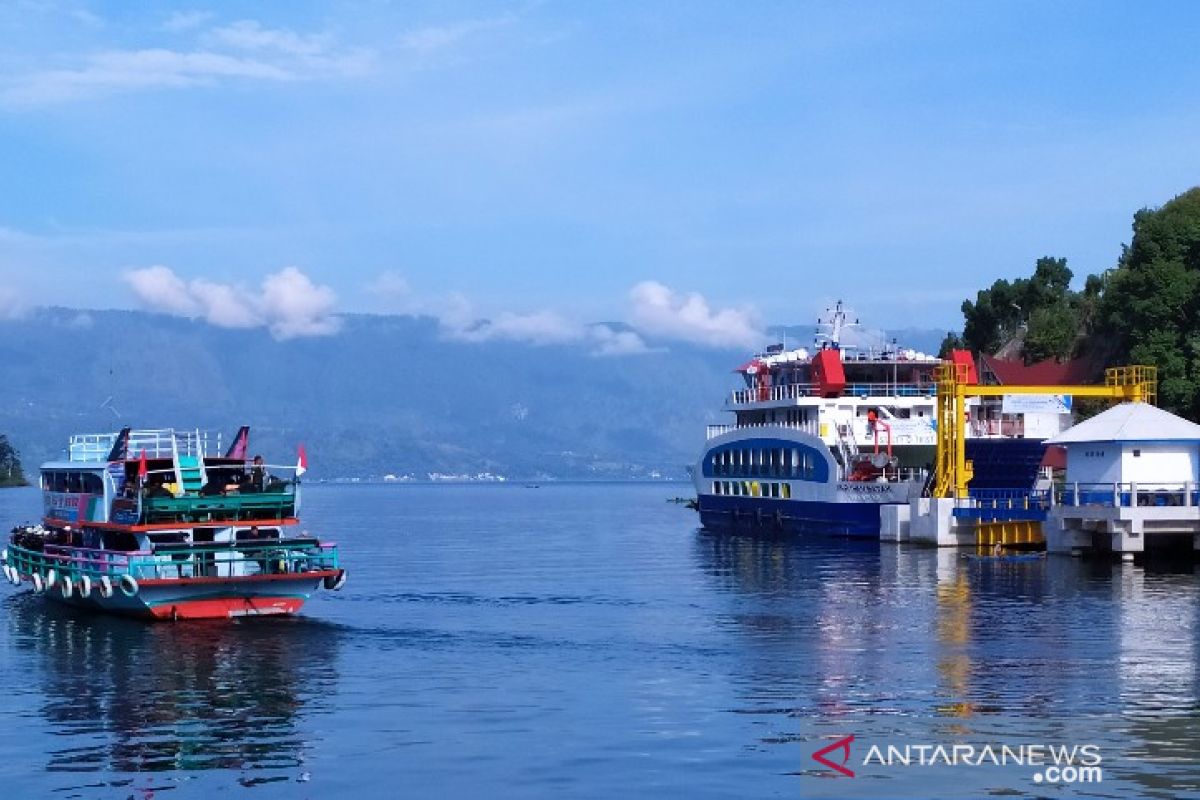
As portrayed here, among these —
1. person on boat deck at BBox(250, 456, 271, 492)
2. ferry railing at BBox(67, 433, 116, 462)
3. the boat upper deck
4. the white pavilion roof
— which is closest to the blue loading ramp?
the white pavilion roof

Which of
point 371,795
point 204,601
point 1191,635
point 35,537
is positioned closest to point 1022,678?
point 1191,635

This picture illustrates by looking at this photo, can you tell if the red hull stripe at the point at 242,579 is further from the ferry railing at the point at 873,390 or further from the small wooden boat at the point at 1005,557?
the ferry railing at the point at 873,390

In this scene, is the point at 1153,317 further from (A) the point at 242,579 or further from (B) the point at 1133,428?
(A) the point at 242,579

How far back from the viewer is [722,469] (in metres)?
114

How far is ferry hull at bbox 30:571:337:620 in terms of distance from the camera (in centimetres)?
4812

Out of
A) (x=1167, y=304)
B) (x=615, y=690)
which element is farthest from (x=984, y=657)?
(x=1167, y=304)

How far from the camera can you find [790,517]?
97.9 m

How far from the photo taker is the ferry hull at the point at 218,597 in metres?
48.1

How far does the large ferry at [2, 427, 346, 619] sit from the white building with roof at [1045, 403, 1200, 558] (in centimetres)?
3534

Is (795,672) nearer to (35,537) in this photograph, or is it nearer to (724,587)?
(724,587)

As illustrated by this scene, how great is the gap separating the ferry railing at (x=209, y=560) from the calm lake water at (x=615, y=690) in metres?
1.60

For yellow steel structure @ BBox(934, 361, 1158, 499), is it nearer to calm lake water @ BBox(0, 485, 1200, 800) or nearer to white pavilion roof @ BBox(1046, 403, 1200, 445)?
white pavilion roof @ BBox(1046, 403, 1200, 445)

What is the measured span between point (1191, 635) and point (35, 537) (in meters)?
39.1

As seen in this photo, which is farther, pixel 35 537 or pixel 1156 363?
pixel 1156 363
